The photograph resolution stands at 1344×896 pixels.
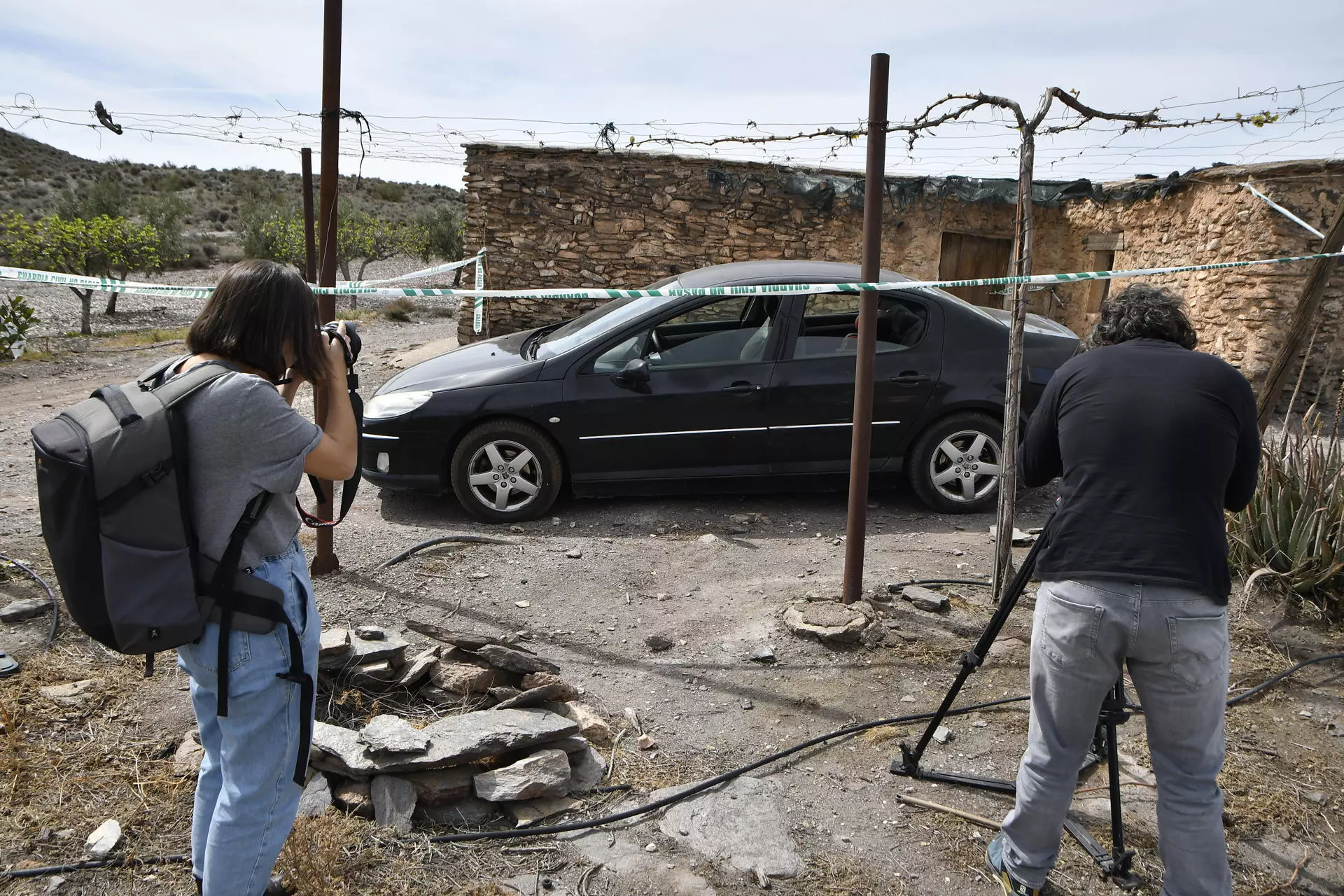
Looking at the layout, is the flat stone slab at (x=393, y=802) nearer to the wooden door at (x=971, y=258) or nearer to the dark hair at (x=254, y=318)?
the dark hair at (x=254, y=318)

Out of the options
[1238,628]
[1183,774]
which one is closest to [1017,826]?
[1183,774]

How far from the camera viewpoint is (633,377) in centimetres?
597

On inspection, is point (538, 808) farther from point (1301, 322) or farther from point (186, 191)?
point (186, 191)

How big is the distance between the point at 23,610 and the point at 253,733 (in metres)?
2.80

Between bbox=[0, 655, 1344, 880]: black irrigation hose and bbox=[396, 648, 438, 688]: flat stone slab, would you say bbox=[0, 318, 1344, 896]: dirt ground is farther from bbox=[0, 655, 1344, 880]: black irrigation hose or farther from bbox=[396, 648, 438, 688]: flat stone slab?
bbox=[396, 648, 438, 688]: flat stone slab

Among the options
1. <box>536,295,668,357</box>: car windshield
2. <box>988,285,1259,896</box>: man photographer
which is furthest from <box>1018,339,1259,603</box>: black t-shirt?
<box>536,295,668,357</box>: car windshield

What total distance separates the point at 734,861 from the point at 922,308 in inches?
171

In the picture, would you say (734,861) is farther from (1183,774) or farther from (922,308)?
(922,308)

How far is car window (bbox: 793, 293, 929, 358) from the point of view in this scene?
6.16 metres

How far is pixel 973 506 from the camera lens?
20.4 feet

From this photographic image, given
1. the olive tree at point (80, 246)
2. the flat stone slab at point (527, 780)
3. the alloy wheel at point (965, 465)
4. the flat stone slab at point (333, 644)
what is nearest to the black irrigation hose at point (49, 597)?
the flat stone slab at point (333, 644)

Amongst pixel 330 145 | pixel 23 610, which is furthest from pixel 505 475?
pixel 23 610

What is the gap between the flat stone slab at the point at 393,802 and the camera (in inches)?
113

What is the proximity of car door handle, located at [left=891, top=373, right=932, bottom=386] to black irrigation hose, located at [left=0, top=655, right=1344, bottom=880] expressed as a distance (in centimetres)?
270
